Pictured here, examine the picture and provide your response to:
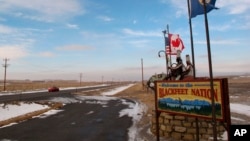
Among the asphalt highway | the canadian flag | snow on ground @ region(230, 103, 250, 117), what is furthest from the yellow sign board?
snow on ground @ region(230, 103, 250, 117)

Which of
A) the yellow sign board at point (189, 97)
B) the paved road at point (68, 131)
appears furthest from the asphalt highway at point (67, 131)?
the yellow sign board at point (189, 97)

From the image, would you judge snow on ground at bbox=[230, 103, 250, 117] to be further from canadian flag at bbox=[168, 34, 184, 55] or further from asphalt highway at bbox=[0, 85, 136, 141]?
asphalt highway at bbox=[0, 85, 136, 141]

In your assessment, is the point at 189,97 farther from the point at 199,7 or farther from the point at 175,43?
the point at 175,43

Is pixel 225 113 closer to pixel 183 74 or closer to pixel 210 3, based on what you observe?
pixel 210 3

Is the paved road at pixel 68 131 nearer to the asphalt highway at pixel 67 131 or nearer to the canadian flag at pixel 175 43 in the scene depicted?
the asphalt highway at pixel 67 131

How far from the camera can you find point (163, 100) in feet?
38.3

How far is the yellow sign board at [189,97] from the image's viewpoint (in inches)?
357

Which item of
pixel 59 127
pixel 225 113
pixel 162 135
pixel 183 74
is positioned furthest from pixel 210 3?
pixel 59 127

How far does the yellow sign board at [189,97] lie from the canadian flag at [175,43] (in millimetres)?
3487

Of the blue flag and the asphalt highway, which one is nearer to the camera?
the blue flag

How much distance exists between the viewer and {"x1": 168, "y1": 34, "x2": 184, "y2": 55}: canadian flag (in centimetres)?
1482

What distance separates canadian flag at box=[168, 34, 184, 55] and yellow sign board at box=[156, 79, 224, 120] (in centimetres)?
349

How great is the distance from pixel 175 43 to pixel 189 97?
5.15m

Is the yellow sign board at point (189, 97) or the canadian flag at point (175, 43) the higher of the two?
the canadian flag at point (175, 43)
